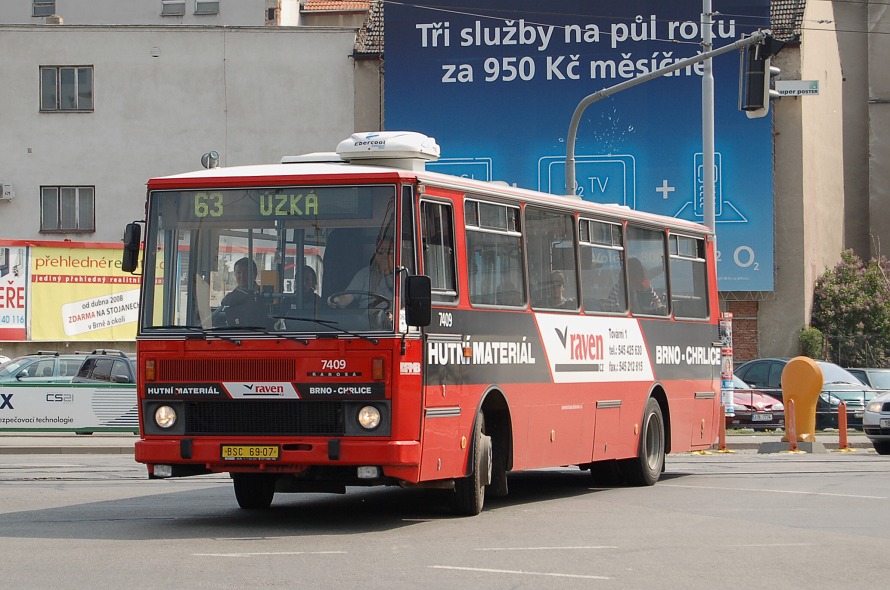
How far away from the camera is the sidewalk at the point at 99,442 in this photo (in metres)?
23.6

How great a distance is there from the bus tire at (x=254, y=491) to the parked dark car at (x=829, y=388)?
17.1 meters

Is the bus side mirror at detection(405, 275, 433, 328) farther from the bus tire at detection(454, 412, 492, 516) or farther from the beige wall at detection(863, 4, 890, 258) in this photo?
the beige wall at detection(863, 4, 890, 258)

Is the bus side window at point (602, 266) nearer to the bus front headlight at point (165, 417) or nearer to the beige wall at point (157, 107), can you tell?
the bus front headlight at point (165, 417)

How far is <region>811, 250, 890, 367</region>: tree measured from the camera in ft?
142

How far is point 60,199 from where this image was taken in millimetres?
46219

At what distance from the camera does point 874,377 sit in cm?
3350

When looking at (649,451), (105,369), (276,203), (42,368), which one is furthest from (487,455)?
(42,368)

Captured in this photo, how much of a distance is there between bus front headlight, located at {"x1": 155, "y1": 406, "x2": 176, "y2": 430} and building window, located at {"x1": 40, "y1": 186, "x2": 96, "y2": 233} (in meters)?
35.3

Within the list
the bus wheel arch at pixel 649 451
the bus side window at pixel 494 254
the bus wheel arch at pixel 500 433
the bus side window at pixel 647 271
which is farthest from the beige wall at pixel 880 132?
the bus wheel arch at pixel 500 433

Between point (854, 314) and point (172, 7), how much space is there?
27169 mm

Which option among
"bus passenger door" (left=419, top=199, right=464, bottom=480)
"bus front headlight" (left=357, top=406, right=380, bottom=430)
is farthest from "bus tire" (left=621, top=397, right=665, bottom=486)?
"bus front headlight" (left=357, top=406, right=380, bottom=430)

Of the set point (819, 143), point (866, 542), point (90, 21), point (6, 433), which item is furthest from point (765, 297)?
point (866, 542)

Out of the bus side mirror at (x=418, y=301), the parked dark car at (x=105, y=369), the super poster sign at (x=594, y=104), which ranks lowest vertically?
the parked dark car at (x=105, y=369)

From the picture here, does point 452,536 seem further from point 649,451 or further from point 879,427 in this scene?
point 879,427
